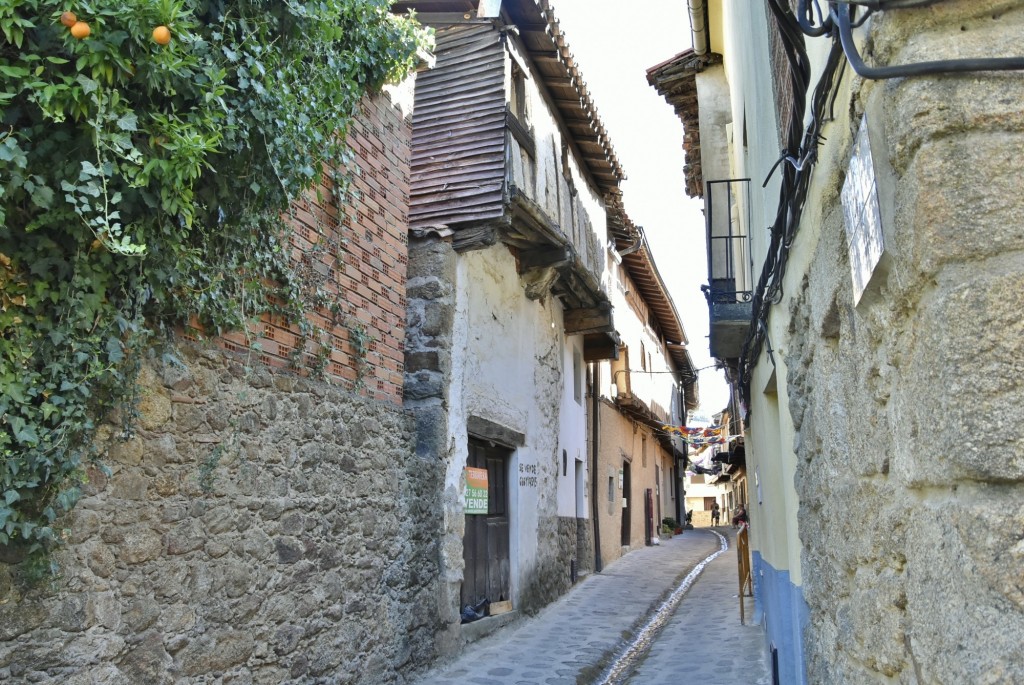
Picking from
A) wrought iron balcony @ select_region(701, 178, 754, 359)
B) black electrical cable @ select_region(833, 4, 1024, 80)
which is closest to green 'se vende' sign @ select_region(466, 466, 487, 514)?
wrought iron balcony @ select_region(701, 178, 754, 359)

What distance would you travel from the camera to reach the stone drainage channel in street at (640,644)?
7.37 metres

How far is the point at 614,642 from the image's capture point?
842 centimetres

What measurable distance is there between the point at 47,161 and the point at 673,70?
324 inches

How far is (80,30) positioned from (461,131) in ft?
18.2

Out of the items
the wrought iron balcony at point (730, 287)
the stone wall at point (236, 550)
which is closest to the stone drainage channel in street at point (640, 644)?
the stone wall at point (236, 550)

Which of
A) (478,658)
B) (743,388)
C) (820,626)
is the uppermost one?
(743,388)

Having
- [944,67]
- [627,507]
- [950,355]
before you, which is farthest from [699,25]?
[627,507]

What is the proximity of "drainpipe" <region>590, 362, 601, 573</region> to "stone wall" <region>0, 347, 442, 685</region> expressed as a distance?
7.93 m

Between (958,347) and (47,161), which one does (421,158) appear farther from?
(958,347)

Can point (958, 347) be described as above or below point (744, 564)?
above

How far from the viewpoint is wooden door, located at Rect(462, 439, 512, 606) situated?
321 inches

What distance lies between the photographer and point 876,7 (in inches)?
66.5

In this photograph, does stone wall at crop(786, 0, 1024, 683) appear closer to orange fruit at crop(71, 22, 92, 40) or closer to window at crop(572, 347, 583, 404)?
orange fruit at crop(71, 22, 92, 40)

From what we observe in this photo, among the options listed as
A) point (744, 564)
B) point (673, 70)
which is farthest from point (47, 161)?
point (744, 564)
